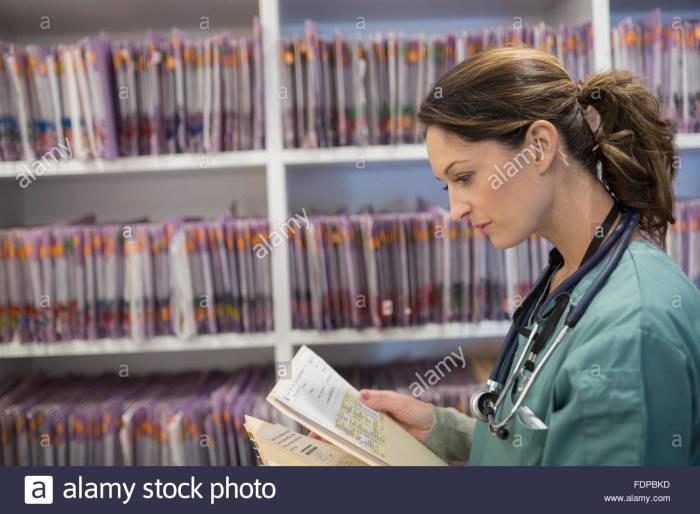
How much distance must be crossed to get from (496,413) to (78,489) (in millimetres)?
646

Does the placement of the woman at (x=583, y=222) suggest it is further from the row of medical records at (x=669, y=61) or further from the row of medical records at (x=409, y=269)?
the row of medical records at (x=669, y=61)

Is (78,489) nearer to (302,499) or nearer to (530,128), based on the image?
(302,499)

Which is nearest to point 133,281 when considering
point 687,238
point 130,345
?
point 130,345

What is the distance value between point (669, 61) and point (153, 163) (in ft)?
4.39

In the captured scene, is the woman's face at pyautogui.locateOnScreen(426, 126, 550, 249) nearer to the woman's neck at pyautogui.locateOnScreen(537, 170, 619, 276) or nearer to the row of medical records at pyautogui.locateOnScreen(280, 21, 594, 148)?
the woman's neck at pyautogui.locateOnScreen(537, 170, 619, 276)

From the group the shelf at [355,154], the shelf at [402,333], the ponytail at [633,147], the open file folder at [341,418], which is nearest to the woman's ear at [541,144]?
the ponytail at [633,147]

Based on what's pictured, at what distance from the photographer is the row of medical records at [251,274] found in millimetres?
1636

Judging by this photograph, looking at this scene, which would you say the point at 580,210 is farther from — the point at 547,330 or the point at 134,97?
the point at 134,97

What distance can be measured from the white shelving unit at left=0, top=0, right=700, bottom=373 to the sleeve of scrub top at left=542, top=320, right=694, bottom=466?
0.86 metres

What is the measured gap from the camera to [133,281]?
163 cm

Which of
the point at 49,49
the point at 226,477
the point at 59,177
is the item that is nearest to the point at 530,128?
the point at 226,477

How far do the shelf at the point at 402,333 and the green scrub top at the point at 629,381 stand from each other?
A: 2.55ft

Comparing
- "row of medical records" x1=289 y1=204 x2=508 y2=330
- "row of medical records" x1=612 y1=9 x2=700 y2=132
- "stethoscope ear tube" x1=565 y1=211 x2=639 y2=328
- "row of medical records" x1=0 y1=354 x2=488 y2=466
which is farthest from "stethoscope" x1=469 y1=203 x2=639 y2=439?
"row of medical records" x1=612 y1=9 x2=700 y2=132

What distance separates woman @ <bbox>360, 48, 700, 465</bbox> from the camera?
786mm
